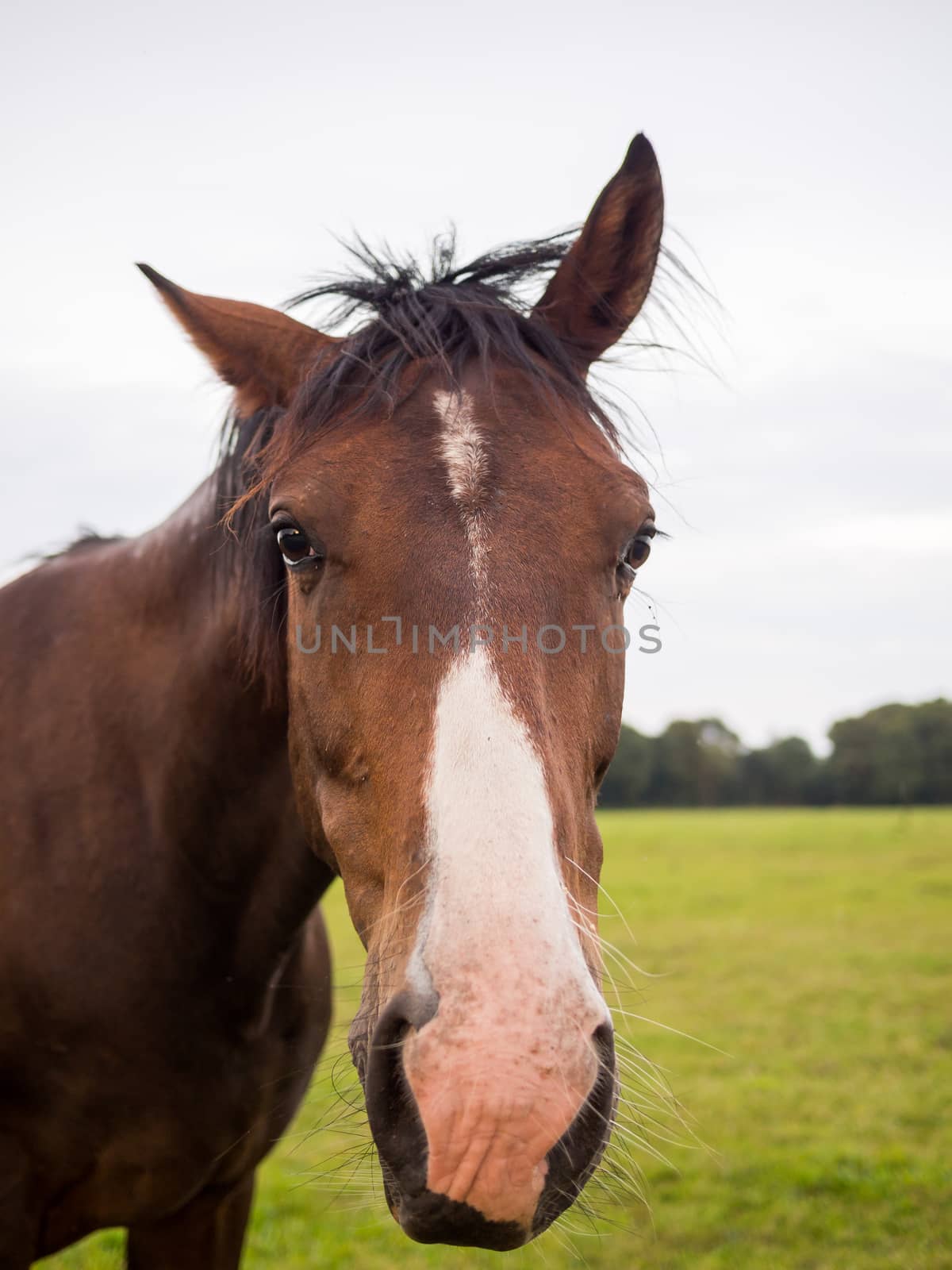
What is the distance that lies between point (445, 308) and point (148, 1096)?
236 centimetres

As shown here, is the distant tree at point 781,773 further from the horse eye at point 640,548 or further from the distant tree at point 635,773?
the horse eye at point 640,548

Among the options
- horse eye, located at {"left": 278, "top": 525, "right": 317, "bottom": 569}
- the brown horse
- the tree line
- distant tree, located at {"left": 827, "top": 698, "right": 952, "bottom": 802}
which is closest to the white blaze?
the brown horse

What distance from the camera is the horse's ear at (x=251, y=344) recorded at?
2713mm

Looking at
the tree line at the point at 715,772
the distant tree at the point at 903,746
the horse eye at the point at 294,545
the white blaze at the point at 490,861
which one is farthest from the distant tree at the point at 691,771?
the white blaze at the point at 490,861

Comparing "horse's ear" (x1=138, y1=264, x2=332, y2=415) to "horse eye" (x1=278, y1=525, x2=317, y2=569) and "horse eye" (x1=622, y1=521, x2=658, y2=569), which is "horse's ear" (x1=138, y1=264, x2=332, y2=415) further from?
"horse eye" (x1=622, y1=521, x2=658, y2=569)

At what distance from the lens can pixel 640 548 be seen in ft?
8.07

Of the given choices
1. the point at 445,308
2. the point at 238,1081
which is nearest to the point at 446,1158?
the point at 238,1081

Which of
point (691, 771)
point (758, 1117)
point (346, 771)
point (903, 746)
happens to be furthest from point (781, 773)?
point (346, 771)

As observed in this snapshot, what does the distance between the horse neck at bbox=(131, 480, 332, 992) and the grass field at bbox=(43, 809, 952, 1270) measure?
0.33 metres

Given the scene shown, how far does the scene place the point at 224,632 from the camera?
2.84m

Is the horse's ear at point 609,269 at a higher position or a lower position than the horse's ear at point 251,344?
higher

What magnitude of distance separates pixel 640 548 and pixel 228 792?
141 cm

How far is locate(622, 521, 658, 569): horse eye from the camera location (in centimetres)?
238

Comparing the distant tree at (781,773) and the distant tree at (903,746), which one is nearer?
the distant tree at (903,746)
